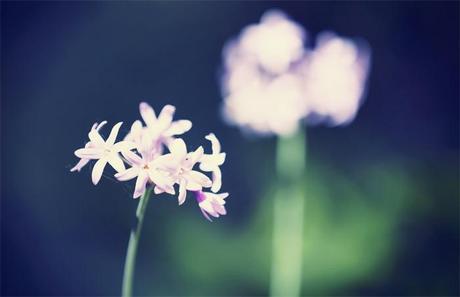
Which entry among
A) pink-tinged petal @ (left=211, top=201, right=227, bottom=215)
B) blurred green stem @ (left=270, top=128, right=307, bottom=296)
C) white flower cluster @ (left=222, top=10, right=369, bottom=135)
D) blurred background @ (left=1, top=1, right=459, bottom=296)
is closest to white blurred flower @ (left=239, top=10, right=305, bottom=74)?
white flower cluster @ (left=222, top=10, right=369, bottom=135)

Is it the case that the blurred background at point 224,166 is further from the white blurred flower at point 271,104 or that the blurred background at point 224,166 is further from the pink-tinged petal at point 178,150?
the pink-tinged petal at point 178,150

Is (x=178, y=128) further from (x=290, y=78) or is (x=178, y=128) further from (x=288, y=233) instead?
(x=288, y=233)

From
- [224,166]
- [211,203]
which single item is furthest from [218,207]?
[224,166]

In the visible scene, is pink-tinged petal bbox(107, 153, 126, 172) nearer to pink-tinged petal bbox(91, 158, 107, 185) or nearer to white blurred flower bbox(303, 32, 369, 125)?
pink-tinged petal bbox(91, 158, 107, 185)

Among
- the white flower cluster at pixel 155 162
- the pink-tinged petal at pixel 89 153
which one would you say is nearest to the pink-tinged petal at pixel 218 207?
the white flower cluster at pixel 155 162

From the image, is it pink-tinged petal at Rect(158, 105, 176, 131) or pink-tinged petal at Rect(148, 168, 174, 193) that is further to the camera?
pink-tinged petal at Rect(158, 105, 176, 131)

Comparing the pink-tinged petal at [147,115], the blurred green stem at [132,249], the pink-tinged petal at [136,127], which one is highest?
the pink-tinged petal at [147,115]
